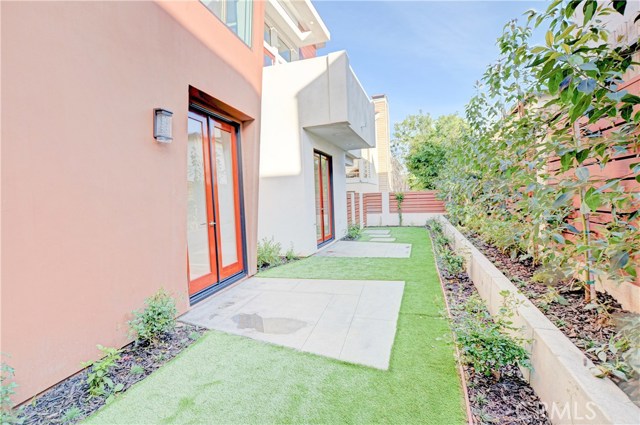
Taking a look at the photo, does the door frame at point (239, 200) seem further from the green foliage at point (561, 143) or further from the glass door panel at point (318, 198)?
the green foliage at point (561, 143)

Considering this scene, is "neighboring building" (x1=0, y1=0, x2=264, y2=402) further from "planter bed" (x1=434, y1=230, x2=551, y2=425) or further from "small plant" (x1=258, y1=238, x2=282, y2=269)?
"planter bed" (x1=434, y1=230, x2=551, y2=425)

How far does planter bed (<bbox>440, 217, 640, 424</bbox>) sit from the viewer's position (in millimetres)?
1538

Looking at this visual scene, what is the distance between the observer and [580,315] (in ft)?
9.01

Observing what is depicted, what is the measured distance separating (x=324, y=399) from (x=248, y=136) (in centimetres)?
462

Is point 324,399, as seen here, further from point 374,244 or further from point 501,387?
point 374,244

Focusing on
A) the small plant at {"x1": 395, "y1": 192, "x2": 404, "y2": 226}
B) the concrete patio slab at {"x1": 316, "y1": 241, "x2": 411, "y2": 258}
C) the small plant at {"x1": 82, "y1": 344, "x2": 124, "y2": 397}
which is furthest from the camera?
the small plant at {"x1": 395, "y1": 192, "x2": 404, "y2": 226}

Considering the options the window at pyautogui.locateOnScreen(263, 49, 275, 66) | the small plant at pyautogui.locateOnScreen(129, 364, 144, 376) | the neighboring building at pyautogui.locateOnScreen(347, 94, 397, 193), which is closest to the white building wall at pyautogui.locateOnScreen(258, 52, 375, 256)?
the window at pyautogui.locateOnScreen(263, 49, 275, 66)

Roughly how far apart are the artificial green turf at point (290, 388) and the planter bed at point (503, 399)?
0.11 m

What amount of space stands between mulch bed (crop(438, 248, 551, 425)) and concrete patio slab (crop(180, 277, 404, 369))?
734 mm

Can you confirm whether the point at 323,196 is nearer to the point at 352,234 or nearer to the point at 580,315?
the point at 352,234

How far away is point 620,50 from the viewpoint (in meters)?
1.87

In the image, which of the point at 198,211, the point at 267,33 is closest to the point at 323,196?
→ the point at 198,211

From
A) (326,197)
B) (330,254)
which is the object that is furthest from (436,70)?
(330,254)

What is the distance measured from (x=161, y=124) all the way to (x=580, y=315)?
4.59m
